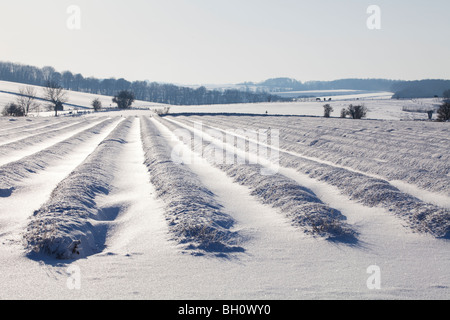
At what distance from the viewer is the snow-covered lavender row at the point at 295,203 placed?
809 centimetres

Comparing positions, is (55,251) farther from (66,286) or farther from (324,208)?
(324,208)

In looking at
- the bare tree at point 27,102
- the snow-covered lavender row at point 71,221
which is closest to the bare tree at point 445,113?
the snow-covered lavender row at point 71,221

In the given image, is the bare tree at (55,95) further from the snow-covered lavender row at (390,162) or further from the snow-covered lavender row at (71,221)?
the snow-covered lavender row at (71,221)

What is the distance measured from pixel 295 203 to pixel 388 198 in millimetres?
2702

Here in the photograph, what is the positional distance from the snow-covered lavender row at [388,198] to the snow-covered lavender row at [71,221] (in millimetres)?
6843

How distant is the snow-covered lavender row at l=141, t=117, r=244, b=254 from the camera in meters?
7.32

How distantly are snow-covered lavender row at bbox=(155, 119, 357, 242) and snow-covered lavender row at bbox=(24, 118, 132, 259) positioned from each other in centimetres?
432

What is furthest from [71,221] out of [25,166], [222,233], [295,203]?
[25,166]

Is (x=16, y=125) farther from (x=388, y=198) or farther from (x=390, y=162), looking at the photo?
(x=388, y=198)

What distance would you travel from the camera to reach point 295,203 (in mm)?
10000

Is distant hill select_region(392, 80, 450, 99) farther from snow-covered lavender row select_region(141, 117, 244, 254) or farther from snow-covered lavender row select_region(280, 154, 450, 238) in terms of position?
snow-covered lavender row select_region(141, 117, 244, 254)

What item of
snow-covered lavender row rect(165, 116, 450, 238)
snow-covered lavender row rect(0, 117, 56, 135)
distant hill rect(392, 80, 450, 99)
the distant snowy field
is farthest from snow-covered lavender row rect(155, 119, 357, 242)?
distant hill rect(392, 80, 450, 99)
